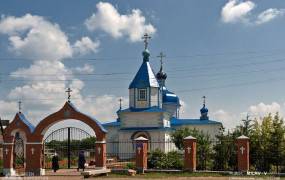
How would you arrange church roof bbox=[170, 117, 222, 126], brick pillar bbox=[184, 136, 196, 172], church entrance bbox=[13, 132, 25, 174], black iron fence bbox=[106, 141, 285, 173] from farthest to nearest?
1. church roof bbox=[170, 117, 222, 126]
2. church entrance bbox=[13, 132, 25, 174]
3. black iron fence bbox=[106, 141, 285, 173]
4. brick pillar bbox=[184, 136, 196, 172]

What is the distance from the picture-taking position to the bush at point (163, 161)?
23766mm

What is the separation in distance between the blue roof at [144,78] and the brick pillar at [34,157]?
17.0m

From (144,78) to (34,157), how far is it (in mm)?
17660

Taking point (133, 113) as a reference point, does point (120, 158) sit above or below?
below

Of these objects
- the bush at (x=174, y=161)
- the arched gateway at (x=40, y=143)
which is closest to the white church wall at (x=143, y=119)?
the bush at (x=174, y=161)

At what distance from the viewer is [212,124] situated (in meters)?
45.4

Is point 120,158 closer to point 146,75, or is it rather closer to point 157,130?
point 157,130

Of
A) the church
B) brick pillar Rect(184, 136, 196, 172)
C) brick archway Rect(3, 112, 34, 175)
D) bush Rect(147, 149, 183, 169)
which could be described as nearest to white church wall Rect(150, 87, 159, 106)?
the church

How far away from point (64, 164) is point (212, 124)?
1934 cm

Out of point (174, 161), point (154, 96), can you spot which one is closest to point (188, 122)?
point (154, 96)

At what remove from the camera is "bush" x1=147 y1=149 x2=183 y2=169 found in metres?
23.8

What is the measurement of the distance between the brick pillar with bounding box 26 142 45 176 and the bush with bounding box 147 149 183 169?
5.35 metres

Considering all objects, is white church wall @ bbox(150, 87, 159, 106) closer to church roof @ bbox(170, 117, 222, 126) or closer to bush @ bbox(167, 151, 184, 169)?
church roof @ bbox(170, 117, 222, 126)

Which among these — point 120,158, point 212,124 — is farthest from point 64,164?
point 212,124
